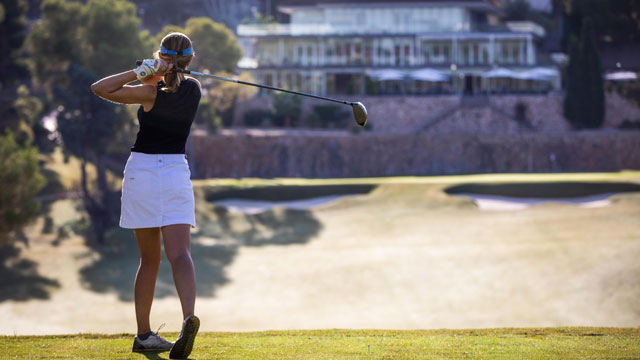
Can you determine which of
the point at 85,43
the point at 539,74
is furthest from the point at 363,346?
the point at 539,74

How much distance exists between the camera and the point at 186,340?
633 cm

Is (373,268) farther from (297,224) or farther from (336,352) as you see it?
(336,352)

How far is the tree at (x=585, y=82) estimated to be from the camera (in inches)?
2437

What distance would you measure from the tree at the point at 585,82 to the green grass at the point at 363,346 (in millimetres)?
56385

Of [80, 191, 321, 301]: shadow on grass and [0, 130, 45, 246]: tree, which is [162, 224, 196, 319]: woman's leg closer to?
[80, 191, 321, 301]: shadow on grass

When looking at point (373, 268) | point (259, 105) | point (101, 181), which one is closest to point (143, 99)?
point (373, 268)

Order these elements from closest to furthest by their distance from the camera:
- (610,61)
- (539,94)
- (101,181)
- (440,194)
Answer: (440,194)
(101,181)
(539,94)
(610,61)

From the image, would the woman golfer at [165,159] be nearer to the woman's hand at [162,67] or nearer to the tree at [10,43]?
the woman's hand at [162,67]

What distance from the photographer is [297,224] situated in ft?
109

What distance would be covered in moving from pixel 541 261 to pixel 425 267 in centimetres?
330

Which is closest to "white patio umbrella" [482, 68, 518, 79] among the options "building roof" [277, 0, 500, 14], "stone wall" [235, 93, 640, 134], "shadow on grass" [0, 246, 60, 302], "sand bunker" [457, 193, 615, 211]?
"stone wall" [235, 93, 640, 134]

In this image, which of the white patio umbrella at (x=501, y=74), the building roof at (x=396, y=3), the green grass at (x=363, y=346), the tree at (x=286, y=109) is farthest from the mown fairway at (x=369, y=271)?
the building roof at (x=396, y=3)

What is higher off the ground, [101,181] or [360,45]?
[360,45]

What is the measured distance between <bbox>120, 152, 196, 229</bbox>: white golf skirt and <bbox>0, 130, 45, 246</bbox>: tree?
22.2 meters
